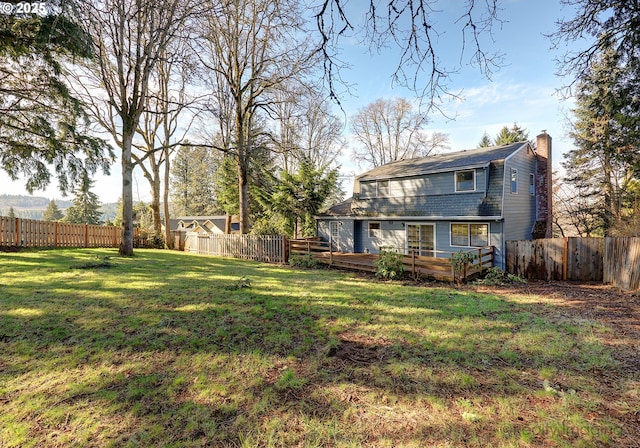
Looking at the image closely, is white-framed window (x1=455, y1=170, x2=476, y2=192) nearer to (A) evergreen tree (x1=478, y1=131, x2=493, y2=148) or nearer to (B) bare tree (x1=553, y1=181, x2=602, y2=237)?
(B) bare tree (x1=553, y1=181, x2=602, y2=237)

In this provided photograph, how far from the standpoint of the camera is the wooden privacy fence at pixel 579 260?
28.4 ft

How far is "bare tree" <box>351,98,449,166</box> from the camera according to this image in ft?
96.9

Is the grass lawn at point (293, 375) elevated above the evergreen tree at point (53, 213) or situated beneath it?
situated beneath

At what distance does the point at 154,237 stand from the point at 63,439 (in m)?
20.0

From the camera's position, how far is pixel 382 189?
671 inches

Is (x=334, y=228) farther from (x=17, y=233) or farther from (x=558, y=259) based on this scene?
(x=17, y=233)

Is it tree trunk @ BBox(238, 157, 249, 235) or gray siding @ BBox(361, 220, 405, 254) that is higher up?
tree trunk @ BBox(238, 157, 249, 235)

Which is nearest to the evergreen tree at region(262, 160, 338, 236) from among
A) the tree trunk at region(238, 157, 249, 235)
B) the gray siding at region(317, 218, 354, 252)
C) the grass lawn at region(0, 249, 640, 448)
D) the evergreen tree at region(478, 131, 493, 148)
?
the gray siding at region(317, 218, 354, 252)

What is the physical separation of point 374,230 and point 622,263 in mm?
10284

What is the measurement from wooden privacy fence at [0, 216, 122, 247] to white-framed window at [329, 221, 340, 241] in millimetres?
14461

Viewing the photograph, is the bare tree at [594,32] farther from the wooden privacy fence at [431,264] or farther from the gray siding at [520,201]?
the gray siding at [520,201]

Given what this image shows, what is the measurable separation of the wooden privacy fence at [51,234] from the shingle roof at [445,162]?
16825 mm

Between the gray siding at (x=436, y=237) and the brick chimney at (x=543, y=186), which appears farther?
the brick chimney at (x=543, y=186)

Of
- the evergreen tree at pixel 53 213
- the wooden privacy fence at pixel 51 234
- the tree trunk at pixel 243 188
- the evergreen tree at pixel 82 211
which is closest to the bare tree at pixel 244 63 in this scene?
the tree trunk at pixel 243 188
